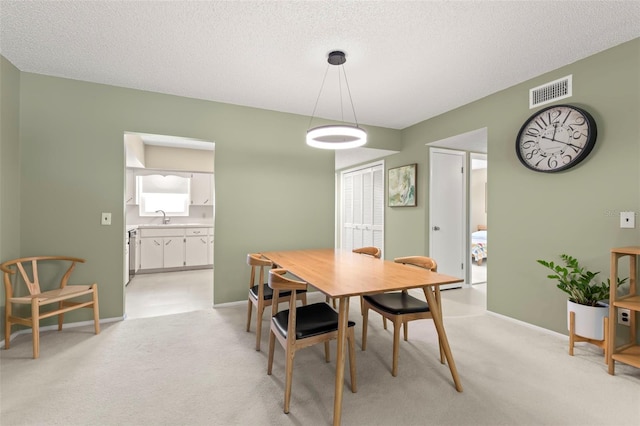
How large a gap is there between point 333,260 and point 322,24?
1871 millimetres

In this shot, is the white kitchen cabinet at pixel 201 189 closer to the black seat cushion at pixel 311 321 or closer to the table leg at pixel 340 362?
the black seat cushion at pixel 311 321

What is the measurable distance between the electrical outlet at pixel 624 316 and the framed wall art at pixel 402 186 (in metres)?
2.52

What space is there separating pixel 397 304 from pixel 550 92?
2.53 metres

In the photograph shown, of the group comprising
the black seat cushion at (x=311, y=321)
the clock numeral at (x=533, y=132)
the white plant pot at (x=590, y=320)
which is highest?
the clock numeral at (x=533, y=132)

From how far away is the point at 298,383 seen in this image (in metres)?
1.94

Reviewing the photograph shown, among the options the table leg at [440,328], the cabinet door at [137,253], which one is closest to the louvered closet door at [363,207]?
the table leg at [440,328]

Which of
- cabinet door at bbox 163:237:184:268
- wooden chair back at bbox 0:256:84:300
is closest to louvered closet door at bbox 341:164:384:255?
cabinet door at bbox 163:237:184:268

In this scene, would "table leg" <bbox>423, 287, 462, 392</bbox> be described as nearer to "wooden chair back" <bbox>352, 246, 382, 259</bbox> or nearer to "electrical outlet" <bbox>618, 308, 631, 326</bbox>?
"wooden chair back" <bbox>352, 246, 382, 259</bbox>

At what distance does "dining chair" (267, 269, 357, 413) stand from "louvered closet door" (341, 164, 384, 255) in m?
3.44

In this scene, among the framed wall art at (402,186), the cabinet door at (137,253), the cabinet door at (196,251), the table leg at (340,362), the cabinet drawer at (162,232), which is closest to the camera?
the table leg at (340,362)

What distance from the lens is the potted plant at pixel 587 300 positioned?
2.24 meters

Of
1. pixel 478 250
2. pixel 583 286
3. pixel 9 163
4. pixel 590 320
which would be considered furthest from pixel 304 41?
pixel 478 250

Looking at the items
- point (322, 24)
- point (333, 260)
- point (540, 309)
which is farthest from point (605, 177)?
point (322, 24)

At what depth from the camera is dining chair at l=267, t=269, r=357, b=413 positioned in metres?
1.68
